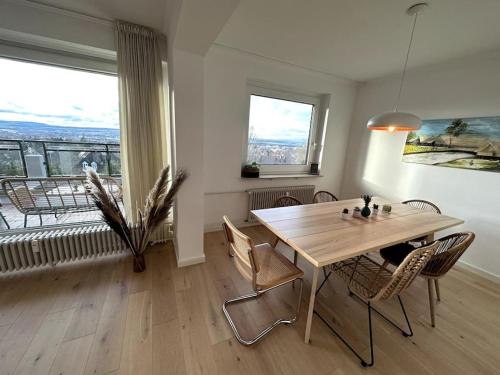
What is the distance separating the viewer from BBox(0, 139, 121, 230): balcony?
1.92 meters

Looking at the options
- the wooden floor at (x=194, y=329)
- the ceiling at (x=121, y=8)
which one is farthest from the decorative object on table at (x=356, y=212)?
the ceiling at (x=121, y=8)

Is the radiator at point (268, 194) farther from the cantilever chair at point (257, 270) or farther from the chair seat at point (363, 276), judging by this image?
the chair seat at point (363, 276)

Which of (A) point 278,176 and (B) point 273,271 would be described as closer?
(B) point 273,271

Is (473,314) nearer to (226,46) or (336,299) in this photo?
(336,299)

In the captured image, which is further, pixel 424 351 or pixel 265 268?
pixel 265 268

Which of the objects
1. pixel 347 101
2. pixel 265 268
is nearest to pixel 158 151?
pixel 265 268

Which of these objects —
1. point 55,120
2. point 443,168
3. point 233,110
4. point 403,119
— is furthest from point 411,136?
point 55,120

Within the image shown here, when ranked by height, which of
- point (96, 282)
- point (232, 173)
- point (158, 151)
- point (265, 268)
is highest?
point (158, 151)

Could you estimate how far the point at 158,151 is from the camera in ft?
7.49

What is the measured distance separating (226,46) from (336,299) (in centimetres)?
315

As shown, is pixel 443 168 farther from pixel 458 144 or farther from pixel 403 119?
pixel 403 119

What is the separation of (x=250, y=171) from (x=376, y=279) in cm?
208

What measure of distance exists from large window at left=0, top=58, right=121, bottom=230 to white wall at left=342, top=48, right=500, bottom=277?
12.8 ft

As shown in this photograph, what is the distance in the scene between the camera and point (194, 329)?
4.76ft
